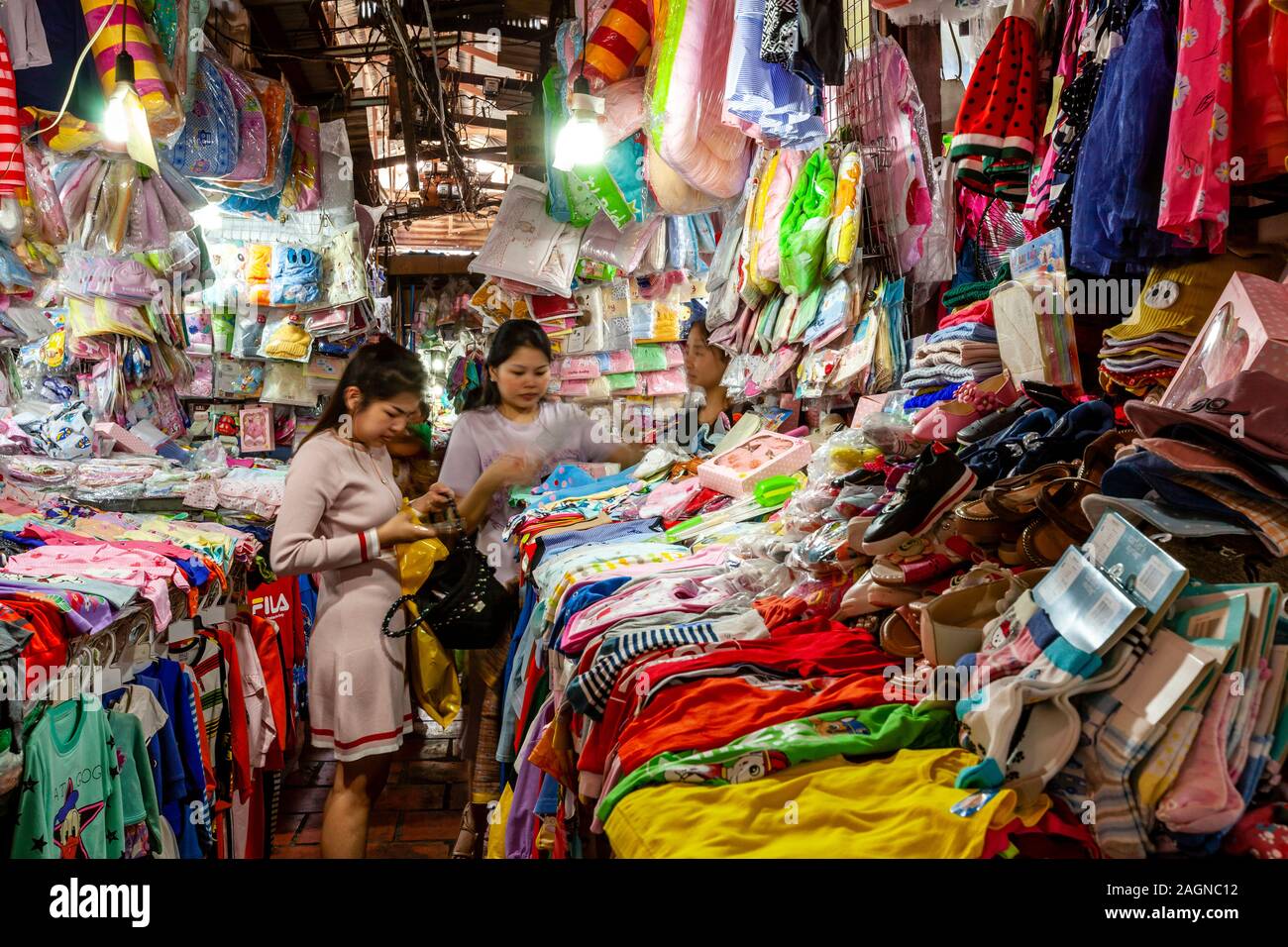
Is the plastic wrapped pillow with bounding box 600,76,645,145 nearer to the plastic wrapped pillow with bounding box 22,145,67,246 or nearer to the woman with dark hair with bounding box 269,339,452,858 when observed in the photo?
the woman with dark hair with bounding box 269,339,452,858

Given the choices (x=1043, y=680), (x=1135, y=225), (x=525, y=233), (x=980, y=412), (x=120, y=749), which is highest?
(x=525, y=233)

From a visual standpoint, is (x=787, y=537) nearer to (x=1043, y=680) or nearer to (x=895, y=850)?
(x=1043, y=680)

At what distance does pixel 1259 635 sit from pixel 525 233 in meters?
5.22

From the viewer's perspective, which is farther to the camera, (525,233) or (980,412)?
(525,233)

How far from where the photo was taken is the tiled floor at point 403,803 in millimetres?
4438

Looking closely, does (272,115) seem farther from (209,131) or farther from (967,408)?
(967,408)

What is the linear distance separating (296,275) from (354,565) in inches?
158

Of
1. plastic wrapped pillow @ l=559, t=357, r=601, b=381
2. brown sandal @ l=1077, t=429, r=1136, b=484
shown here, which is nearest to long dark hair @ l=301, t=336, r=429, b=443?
brown sandal @ l=1077, t=429, r=1136, b=484

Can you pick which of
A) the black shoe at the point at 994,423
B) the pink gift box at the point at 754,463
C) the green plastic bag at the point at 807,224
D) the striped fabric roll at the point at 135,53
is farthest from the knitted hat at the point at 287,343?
the black shoe at the point at 994,423

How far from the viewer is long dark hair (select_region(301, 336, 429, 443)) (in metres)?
3.59

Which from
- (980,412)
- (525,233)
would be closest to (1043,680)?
(980,412)

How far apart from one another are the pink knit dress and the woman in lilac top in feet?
1.77

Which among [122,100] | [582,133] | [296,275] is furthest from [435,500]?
[296,275]

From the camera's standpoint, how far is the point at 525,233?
19.3ft
